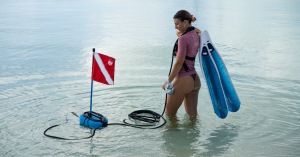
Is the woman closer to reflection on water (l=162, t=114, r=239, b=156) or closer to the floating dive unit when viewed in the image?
reflection on water (l=162, t=114, r=239, b=156)

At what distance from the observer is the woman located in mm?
4059

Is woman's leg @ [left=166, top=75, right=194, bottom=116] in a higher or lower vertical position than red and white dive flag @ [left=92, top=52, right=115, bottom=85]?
lower

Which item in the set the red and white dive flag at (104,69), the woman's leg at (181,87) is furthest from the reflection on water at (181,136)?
the red and white dive flag at (104,69)

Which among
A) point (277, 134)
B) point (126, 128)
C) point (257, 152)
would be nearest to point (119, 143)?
point (126, 128)

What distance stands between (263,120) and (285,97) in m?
1.27

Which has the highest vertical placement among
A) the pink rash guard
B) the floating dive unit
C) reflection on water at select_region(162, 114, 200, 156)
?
the pink rash guard

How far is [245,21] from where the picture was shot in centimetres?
1684

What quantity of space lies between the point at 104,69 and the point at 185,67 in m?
1.17

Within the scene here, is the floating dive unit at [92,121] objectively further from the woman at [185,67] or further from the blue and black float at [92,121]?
the woman at [185,67]

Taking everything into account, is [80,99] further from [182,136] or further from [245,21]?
[245,21]

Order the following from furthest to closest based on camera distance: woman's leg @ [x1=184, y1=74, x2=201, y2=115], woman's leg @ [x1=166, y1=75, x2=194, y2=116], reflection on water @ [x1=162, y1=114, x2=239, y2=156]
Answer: woman's leg @ [x1=184, y1=74, x2=201, y2=115], woman's leg @ [x1=166, y1=75, x2=194, y2=116], reflection on water @ [x1=162, y1=114, x2=239, y2=156]

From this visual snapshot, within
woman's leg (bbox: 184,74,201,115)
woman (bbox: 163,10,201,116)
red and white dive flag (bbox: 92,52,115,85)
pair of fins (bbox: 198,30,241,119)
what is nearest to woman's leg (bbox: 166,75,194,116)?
woman (bbox: 163,10,201,116)

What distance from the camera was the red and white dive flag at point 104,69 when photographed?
4.29m

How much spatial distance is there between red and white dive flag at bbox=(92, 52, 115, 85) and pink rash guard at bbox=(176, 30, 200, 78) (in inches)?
38.5
